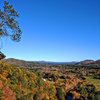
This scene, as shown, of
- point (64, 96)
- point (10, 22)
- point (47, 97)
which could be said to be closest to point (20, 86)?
point (47, 97)

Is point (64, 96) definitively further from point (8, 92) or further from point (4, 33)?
point (4, 33)

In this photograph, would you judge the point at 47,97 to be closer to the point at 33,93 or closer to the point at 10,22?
the point at 33,93

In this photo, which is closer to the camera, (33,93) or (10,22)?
(10,22)

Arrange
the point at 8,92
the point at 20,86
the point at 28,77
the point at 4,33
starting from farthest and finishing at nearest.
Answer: the point at 28,77, the point at 20,86, the point at 8,92, the point at 4,33

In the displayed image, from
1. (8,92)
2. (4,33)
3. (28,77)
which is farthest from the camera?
(28,77)

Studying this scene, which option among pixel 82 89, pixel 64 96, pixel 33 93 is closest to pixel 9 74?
pixel 33 93

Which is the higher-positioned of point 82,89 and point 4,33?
point 4,33

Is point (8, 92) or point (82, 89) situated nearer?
point (8, 92)

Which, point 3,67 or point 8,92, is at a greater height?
point 3,67

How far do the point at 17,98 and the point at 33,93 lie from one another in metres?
18.5

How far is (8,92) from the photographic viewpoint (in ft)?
344

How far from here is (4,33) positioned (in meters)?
37.6

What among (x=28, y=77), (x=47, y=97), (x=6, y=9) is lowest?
(x=47, y=97)

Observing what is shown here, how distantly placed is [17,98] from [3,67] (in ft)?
73.5
